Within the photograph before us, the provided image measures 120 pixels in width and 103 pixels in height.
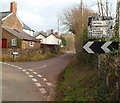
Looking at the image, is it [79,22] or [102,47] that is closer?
[102,47]

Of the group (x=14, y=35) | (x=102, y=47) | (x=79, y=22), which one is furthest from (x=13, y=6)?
(x=102, y=47)

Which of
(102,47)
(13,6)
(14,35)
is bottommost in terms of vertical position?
(102,47)

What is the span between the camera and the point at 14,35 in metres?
34.5

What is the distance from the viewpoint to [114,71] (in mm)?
5516

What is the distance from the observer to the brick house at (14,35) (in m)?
34.3

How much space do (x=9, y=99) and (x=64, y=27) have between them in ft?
101

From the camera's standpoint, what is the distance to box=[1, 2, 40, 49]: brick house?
3428 centimetres

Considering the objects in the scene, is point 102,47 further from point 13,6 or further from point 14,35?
point 13,6

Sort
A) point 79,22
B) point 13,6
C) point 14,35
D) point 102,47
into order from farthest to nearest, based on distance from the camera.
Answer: point 13,6 → point 14,35 → point 79,22 → point 102,47

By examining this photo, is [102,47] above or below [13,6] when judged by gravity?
below

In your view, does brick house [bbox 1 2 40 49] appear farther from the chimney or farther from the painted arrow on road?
the painted arrow on road

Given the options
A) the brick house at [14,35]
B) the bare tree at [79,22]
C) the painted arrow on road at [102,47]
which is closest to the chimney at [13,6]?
the brick house at [14,35]

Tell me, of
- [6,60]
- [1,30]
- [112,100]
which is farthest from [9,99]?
[1,30]

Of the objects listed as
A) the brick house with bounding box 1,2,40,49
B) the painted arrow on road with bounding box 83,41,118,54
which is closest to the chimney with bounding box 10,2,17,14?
the brick house with bounding box 1,2,40,49
